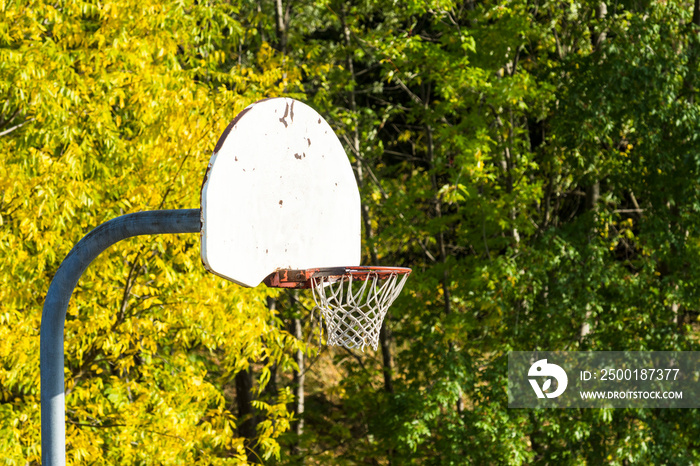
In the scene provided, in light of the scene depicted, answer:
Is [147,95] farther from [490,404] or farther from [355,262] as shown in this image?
[490,404]

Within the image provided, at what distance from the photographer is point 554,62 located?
462 inches

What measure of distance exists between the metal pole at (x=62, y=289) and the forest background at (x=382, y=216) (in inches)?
99.7

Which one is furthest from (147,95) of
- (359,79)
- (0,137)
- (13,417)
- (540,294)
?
(359,79)

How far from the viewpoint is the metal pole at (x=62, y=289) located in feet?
10.5

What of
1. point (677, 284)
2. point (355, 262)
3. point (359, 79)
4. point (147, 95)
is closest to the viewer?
point (355, 262)

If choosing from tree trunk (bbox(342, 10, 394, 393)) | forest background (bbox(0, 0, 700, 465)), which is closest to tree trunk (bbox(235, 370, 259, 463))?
forest background (bbox(0, 0, 700, 465))

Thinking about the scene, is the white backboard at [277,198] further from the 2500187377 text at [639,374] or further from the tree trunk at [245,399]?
the tree trunk at [245,399]

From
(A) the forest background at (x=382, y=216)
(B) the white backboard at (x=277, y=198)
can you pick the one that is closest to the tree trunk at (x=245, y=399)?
(A) the forest background at (x=382, y=216)

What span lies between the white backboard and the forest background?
88.6 inches

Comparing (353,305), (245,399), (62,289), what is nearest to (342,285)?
(353,305)

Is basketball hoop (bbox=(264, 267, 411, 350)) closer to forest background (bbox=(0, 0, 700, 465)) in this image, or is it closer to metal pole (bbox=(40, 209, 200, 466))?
metal pole (bbox=(40, 209, 200, 466))

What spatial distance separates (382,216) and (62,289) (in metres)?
→ 10.3

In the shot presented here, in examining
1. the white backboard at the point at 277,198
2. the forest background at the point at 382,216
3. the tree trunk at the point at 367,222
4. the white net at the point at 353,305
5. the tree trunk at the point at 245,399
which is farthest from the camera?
the tree trunk at the point at 245,399

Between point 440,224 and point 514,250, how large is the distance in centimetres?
127
